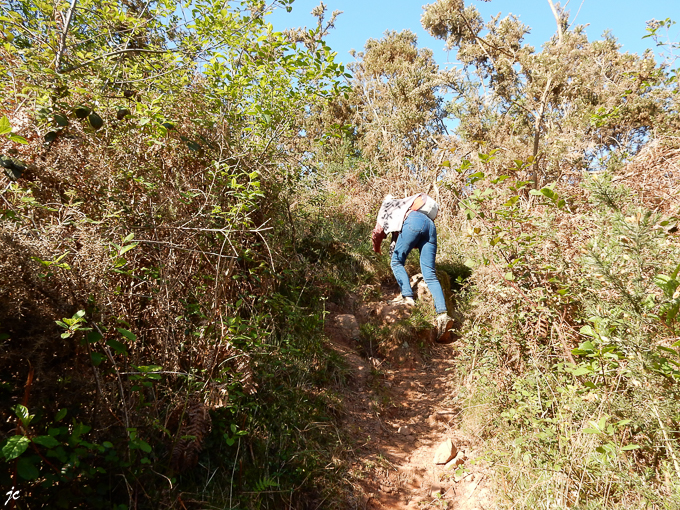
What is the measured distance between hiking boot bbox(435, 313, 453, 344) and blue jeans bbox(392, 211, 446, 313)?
0.61 feet

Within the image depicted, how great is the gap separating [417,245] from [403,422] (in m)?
2.37

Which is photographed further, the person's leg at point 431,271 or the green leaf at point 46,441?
the person's leg at point 431,271

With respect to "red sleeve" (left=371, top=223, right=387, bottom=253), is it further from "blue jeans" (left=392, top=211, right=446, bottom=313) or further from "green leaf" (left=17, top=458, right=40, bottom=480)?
"green leaf" (left=17, top=458, right=40, bottom=480)

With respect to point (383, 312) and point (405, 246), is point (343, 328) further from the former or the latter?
point (405, 246)

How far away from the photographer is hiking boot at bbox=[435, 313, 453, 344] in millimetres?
4664

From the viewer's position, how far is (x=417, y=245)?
5.07m

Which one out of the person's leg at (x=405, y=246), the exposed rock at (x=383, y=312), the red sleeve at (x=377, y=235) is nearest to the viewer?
the exposed rock at (x=383, y=312)

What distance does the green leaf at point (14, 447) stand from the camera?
53.0 inches

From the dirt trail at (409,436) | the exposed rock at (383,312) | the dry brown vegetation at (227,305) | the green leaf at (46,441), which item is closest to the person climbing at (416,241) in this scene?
the exposed rock at (383,312)

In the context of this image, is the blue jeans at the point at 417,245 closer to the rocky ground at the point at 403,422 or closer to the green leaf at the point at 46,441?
the rocky ground at the point at 403,422

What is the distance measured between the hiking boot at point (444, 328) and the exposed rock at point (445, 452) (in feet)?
5.85

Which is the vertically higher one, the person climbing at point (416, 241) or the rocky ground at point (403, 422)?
the person climbing at point (416, 241)

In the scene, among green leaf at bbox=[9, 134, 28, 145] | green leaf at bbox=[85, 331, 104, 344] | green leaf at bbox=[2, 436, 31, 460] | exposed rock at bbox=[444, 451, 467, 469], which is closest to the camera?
green leaf at bbox=[2, 436, 31, 460]

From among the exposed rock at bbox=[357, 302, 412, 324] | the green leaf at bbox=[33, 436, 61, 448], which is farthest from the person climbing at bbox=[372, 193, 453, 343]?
the green leaf at bbox=[33, 436, 61, 448]
